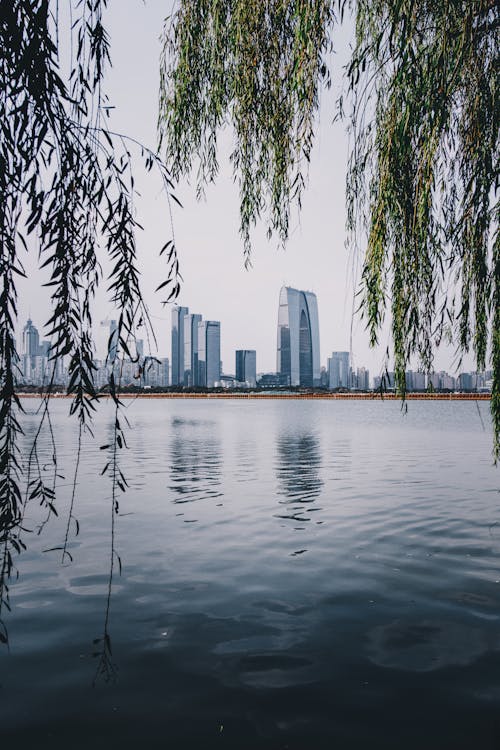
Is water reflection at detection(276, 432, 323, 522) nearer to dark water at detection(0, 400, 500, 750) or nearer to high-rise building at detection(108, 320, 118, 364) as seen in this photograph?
dark water at detection(0, 400, 500, 750)

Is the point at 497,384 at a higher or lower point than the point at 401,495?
higher

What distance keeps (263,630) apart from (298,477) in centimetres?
1022

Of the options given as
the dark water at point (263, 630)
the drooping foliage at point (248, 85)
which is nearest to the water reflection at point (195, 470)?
the dark water at point (263, 630)

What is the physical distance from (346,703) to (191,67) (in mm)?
4698

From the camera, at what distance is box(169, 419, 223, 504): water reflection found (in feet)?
39.5

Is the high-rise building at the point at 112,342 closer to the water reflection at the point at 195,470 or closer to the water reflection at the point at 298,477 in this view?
the water reflection at the point at 298,477

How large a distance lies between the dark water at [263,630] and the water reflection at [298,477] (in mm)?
209

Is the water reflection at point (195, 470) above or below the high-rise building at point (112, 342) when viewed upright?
below

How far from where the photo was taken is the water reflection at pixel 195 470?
12.0m

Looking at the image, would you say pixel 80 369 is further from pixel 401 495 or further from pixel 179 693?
pixel 401 495

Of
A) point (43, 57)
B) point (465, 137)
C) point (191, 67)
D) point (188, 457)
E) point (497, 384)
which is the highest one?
point (191, 67)

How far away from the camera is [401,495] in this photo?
11836mm

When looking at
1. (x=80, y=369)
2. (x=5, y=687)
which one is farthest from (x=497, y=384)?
(x=5, y=687)

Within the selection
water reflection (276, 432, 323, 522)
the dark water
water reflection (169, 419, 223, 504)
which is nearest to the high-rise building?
the dark water
